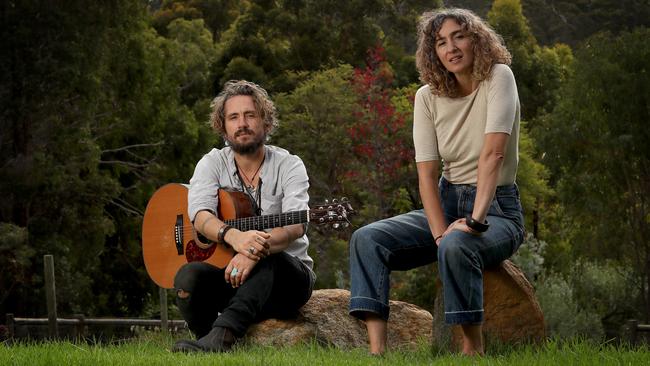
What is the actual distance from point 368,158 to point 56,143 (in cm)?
761

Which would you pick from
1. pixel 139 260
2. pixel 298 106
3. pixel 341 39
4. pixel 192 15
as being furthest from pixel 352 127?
pixel 192 15

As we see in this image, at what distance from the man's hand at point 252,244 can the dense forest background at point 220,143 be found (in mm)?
15310

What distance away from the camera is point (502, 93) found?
20.5ft

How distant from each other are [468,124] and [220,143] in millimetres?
29384

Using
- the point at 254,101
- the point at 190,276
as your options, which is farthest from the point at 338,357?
the point at 254,101

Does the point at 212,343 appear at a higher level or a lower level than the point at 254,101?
lower

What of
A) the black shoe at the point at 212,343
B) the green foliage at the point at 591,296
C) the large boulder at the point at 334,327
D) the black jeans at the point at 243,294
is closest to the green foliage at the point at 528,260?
the green foliage at the point at 591,296

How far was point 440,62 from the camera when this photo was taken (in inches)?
255

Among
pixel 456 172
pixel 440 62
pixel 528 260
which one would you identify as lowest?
pixel 528 260

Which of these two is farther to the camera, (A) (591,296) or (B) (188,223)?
(A) (591,296)

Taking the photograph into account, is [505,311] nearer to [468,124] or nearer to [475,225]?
[475,225]

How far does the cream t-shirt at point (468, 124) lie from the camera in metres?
6.25

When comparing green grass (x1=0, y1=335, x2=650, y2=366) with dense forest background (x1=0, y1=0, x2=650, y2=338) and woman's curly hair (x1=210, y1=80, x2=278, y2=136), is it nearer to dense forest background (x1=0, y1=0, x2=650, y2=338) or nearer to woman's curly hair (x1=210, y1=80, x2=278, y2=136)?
woman's curly hair (x1=210, y1=80, x2=278, y2=136)

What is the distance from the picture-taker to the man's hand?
6.86 m
